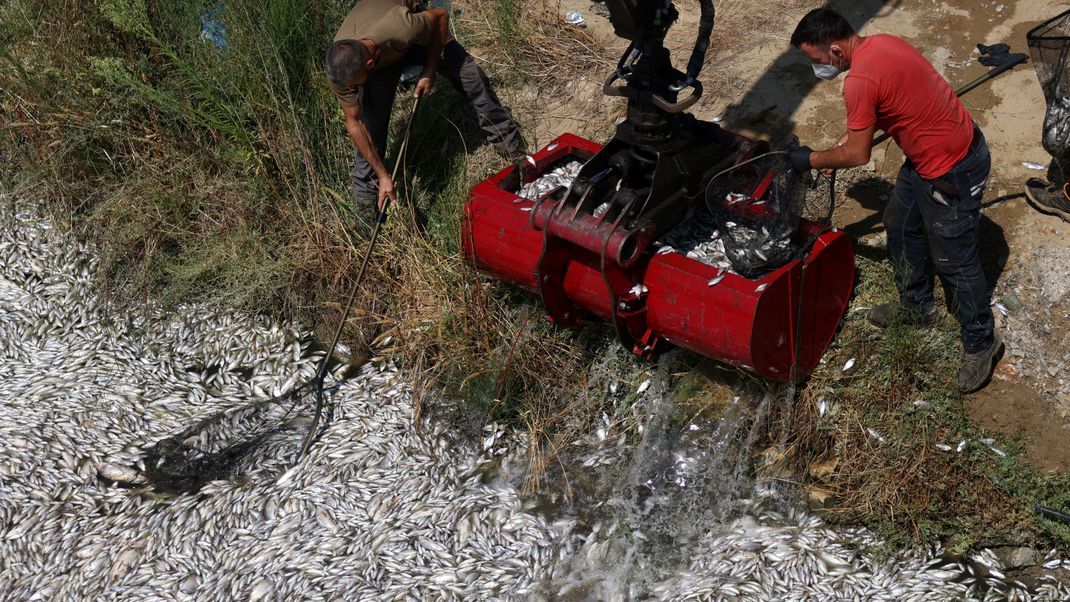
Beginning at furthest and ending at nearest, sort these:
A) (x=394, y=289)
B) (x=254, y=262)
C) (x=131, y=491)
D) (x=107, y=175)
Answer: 1. (x=107, y=175)
2. (x=254, y=262)
3. (x=394, y=289)
4. (x=131, y=491)

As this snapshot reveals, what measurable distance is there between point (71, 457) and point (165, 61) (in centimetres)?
298

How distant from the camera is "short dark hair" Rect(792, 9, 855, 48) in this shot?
409 cm

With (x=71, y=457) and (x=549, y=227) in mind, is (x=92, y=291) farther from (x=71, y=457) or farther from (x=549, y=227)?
(x=549, y=227)

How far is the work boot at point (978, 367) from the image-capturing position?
4.76 metres

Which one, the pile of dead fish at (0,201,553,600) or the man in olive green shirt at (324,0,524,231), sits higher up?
the man in olive green shirt at (324,0,524,231)

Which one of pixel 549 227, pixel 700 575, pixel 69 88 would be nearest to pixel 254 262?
pixel 69 88

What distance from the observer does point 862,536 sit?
4676 millimetres

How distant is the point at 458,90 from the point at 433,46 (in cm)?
46

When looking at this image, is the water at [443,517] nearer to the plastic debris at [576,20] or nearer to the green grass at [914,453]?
the green grass at [914,453]

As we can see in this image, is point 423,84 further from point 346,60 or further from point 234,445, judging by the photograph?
point 234,445

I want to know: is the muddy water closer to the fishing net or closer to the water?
the water

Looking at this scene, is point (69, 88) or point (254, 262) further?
point (69, 88)

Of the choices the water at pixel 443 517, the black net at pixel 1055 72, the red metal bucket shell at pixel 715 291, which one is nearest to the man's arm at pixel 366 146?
the red metal bucket shell at pixel 715 291

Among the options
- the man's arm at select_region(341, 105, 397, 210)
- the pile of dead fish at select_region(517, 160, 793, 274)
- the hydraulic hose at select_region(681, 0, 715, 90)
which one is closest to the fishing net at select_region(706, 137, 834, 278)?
the pile of dead fish at select_region(517, 160, 793, 274)
